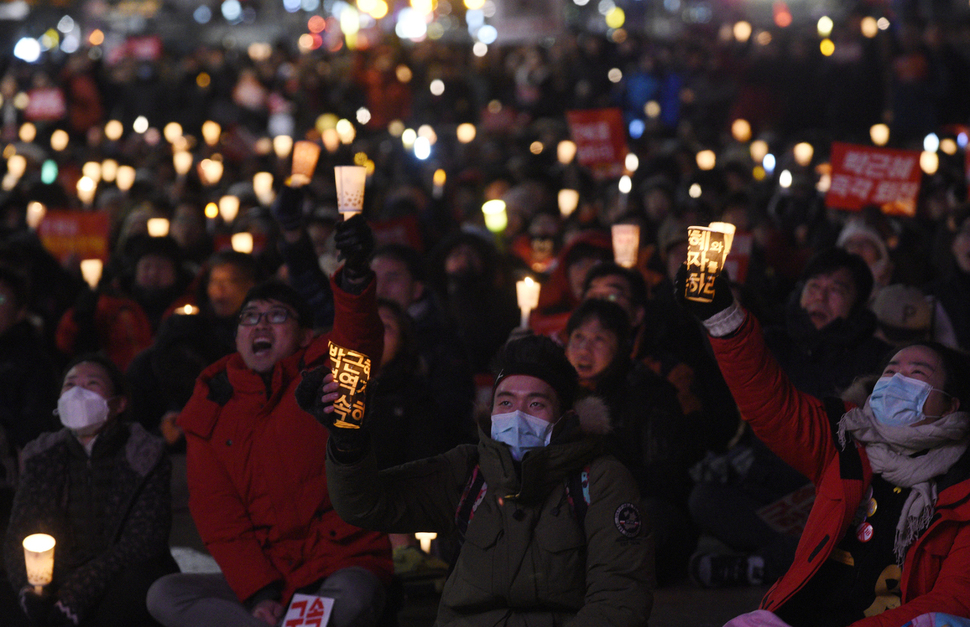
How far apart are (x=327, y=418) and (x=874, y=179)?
5.88m

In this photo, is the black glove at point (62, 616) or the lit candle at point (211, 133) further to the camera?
the lit candle at point (211, 133)

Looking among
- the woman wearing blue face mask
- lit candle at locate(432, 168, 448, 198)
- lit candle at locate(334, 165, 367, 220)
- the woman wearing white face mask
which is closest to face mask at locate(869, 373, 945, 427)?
the woman wearing blue face mask

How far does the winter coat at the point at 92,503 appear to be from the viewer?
436 cm

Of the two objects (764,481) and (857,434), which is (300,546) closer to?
(857,434)

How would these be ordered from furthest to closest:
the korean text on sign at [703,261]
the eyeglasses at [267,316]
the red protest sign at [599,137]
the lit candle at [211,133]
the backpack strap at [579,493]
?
the lit candle at [211,133] < the red protest sign at [599,137] < the eyeglasses at [267,316] < the backpack strap at [579,493] < the korean text on sign at [703,261]

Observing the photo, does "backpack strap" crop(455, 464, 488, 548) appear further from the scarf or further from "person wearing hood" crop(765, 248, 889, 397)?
"person wearing hood" crop(765, 248, 889, 397)

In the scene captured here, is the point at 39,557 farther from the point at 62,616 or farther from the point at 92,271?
the point at 92,271

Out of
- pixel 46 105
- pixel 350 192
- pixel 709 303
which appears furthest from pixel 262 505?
pixel 46 105

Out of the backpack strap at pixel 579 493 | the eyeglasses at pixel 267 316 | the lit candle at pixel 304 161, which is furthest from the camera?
the lit candle at pixel 304 161

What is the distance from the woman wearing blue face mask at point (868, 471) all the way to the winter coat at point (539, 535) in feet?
1.33

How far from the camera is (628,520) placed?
3.25 metres

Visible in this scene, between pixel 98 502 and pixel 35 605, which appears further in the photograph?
pixel 98 502

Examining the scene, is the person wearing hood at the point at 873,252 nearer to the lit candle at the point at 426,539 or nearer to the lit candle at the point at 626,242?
the lit candle at the point at 626,242

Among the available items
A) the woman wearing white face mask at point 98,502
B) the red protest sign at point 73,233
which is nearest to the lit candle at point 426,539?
the woman wearing white face mask at point 98,502
